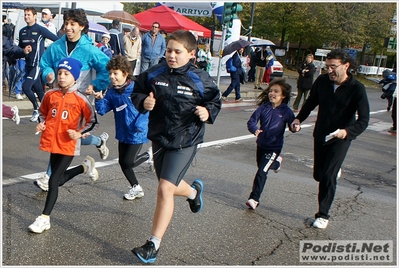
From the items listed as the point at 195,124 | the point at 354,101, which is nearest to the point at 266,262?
the point at 195,124

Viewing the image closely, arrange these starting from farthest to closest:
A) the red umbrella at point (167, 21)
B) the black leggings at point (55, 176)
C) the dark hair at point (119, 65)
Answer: the red umbrella at point (167, 21), the dark hair at point (119, 65), the black leggings at point (55, 176)

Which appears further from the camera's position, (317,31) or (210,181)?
(317,31)

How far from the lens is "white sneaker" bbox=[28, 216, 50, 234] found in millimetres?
3998

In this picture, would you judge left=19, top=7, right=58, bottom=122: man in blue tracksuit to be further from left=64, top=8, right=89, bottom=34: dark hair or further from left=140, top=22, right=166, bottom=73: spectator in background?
left=140, top=22, right=166, bottom=73: spectator in background

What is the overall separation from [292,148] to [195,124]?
221 inches

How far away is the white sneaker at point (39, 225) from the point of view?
3998 millimetres

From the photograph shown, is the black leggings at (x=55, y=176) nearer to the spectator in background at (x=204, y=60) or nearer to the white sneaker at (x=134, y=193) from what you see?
the white sneaker at (x=134, y=193)

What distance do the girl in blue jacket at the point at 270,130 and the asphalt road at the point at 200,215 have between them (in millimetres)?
309

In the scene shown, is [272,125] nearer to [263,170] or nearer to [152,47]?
[263,170]

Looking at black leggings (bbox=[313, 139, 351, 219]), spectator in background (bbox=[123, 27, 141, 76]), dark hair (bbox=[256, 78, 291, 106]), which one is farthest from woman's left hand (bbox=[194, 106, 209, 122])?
spectator in background (bbox=[123, 27, 141, 76])

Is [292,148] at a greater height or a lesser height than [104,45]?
lesser

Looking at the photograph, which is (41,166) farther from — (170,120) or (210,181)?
(170,120)

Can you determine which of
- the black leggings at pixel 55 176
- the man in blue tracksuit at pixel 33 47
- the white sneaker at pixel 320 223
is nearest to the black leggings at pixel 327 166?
the white sneaker at pixel 320 223

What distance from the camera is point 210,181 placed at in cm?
625
